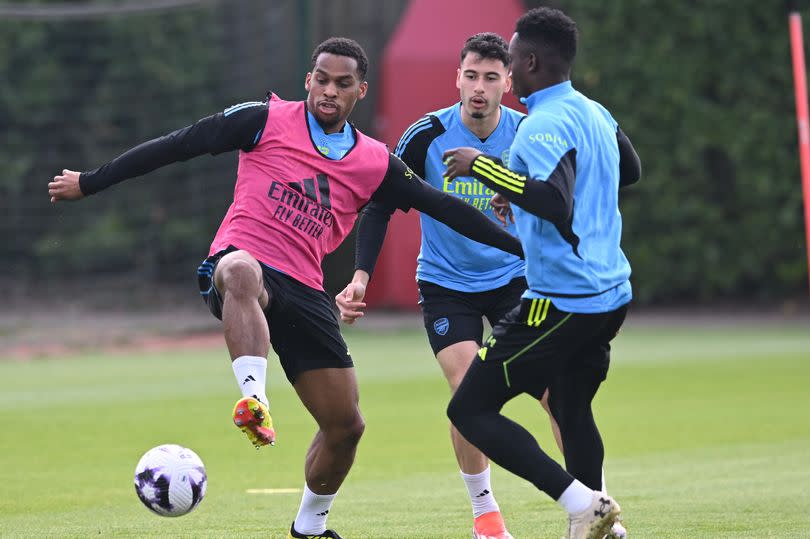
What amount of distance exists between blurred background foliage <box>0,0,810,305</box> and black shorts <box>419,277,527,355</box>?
14066 millimetres

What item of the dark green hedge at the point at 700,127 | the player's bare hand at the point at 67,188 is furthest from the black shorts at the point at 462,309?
the dark green hedge at the point at 700,127

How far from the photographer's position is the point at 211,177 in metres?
21.7

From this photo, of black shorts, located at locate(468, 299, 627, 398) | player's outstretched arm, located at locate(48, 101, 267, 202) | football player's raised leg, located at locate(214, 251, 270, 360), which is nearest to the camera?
black shorts, located at locate(468, 299, 627, 398)

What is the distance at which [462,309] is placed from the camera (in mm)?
7613

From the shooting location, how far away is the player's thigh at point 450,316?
7.52 metres

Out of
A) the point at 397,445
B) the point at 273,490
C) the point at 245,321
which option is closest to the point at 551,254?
the point at 245,321

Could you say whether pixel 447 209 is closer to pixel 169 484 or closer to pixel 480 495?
pixel 480 495

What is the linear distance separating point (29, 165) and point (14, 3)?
3.74 meters

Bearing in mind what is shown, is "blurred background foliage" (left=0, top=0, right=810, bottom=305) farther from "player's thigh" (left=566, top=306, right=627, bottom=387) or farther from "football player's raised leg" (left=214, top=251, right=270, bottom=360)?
"player's thigh" (left=566, top=306, right=627, bottom=387)

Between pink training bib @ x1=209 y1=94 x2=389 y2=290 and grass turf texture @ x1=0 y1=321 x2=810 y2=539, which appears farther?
grass turf texture @ x1=0 y1=321 x2=810 y2=539

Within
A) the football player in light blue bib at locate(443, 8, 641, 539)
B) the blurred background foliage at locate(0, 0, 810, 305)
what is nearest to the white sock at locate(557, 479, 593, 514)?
the football player in light blue bib at locate(443, 8, 641, 539)

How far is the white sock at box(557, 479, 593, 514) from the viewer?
5.68 m

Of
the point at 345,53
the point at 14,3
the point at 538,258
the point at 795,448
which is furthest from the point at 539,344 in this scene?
the point at 14,3

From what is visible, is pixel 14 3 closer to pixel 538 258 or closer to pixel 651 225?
pixel 651 225
